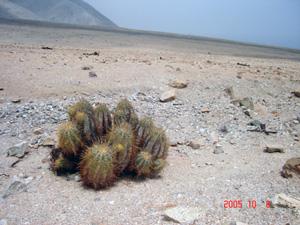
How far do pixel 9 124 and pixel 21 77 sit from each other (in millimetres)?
2341

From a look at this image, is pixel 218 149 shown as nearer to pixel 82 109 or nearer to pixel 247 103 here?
pixel 247 103

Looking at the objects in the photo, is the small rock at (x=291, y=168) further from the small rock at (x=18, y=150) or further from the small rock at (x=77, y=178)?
the small rock at (x=18, y=150)

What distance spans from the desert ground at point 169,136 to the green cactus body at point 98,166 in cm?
14

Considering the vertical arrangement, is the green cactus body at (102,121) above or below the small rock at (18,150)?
above

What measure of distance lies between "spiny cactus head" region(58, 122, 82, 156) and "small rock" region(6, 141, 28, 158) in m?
0.95

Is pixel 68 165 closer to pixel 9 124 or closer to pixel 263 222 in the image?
pixel 9 124

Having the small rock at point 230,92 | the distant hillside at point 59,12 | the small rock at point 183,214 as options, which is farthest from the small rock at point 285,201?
the distant hillside at point 59,12

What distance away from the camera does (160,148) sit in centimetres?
526

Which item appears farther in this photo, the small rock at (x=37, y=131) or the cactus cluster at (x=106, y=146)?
the small rock at (x=37, y=131)

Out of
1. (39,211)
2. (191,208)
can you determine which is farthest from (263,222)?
(39,211)

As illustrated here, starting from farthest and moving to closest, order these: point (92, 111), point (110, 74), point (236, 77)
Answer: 1. point (236, 77)
2. point (110, 74)
3. point (92, 111)

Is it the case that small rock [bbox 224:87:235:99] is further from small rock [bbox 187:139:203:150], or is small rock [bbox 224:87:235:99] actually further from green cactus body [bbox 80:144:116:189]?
green cactus body [bbox 80:144:116:189]

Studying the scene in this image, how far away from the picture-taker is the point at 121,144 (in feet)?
15.7

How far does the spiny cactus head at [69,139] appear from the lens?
4906 millimetres
